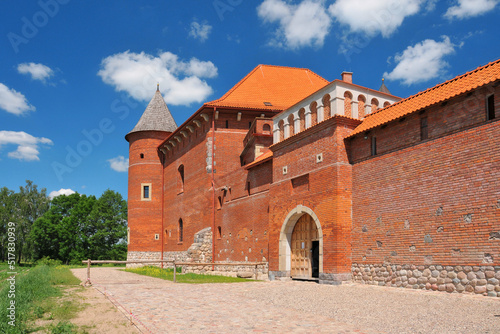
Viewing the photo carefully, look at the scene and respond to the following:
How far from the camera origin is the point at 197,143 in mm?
27359

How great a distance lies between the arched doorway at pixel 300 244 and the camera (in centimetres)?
1605

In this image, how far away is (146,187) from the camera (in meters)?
34.8

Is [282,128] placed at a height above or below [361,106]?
below

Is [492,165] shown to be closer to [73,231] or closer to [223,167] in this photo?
[223,167]

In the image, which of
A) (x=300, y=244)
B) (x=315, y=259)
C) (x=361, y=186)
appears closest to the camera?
(x=361, y=186)

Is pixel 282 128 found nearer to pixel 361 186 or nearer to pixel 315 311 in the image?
pixel 361 186

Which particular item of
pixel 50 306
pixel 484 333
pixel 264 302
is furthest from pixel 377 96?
pixel 50 306

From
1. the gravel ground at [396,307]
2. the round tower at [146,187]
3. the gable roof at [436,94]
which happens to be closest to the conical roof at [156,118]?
the round tower at [146,187]

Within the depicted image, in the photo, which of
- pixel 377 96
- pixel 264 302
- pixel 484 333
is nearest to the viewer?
pixel 484 333

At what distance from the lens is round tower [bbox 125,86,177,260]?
1334 inches

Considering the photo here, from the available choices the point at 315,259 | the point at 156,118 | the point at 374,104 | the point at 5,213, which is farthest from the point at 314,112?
the point at 5,213

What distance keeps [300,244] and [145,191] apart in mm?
20562

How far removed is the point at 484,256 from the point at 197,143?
1937 centimetres

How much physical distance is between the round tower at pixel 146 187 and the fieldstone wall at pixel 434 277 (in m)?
22.6
